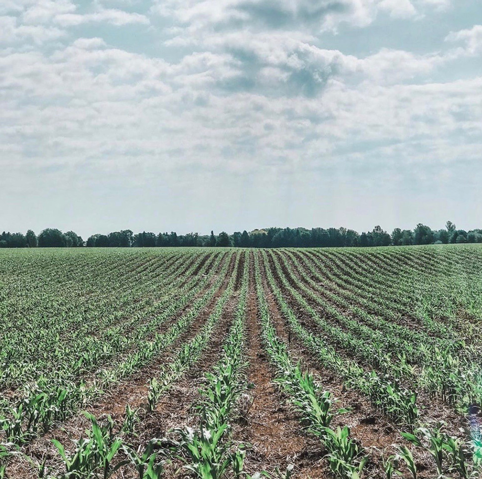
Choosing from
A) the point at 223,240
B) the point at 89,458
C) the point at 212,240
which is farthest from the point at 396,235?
the point at 89,458

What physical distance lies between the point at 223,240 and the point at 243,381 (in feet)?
380

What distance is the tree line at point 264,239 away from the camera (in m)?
124

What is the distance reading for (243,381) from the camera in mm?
8938

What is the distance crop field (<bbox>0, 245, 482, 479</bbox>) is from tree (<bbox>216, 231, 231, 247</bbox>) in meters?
90.1

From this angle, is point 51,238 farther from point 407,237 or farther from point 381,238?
point 407,237

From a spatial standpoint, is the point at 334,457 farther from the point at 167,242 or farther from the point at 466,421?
the point at 167,242

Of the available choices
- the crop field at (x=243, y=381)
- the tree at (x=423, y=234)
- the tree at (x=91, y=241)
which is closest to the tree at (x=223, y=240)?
the tree at (x=91, y=241)

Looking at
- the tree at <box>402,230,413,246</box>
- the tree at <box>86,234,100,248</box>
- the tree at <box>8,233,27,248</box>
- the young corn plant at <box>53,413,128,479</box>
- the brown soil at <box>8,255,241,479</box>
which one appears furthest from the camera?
the tree at <box>86,234,100,248</box>

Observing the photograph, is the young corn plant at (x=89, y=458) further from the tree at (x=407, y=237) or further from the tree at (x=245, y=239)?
the tree at (x=245, y=239)

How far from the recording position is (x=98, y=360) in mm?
12008

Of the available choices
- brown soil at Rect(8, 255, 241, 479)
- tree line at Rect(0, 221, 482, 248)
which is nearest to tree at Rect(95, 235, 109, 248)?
tree line at Rect(0, 221, 482, 248)

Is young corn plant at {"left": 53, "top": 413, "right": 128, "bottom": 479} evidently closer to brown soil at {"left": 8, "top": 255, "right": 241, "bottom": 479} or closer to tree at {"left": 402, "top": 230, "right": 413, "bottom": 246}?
brown soil at {"left": 8, "top": 255, "right": 241, "bottom": 479}

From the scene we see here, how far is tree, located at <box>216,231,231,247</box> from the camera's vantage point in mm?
123781

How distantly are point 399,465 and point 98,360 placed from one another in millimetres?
8911
